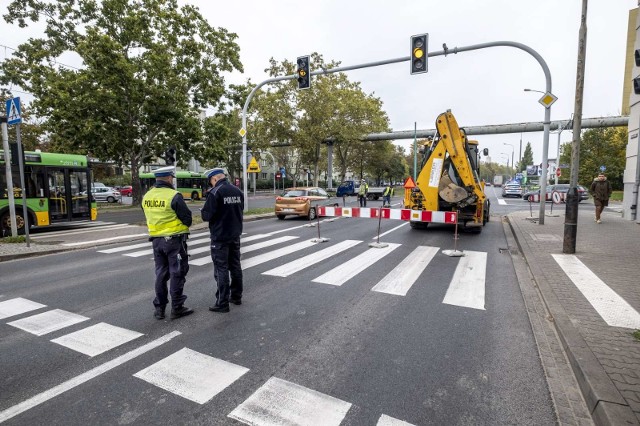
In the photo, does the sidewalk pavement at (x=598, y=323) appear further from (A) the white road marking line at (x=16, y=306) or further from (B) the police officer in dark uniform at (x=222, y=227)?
(A) the white road marking line at (x=16, y=306)

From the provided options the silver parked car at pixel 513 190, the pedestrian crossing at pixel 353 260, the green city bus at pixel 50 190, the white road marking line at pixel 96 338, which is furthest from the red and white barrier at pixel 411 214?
the silver parked car at pixel 513 190

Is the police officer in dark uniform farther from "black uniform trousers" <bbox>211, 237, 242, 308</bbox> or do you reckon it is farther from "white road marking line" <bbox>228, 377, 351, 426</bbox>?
"white road marking line" <bbox>228, 377, 351, 426</bbox>

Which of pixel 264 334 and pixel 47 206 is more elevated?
pixel 47 206

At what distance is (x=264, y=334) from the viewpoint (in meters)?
4.10

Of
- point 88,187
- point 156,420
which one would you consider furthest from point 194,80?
point 156,420

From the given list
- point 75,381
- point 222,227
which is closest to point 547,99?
point 222,227

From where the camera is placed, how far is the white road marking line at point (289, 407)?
8.57ft

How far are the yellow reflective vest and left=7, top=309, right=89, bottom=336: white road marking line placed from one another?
147cm

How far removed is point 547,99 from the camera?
1323cm

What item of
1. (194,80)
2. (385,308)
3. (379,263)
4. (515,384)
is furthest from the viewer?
(194,80)

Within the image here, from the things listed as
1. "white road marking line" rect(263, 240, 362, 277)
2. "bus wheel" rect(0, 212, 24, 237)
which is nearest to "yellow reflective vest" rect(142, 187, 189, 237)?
"white road marking line" rect(263, 240, 362, 277)

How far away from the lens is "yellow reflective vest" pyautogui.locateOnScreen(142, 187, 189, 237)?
4520 millimetres

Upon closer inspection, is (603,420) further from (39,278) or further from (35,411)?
(39,278)

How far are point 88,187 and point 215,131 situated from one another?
32.6 ft
